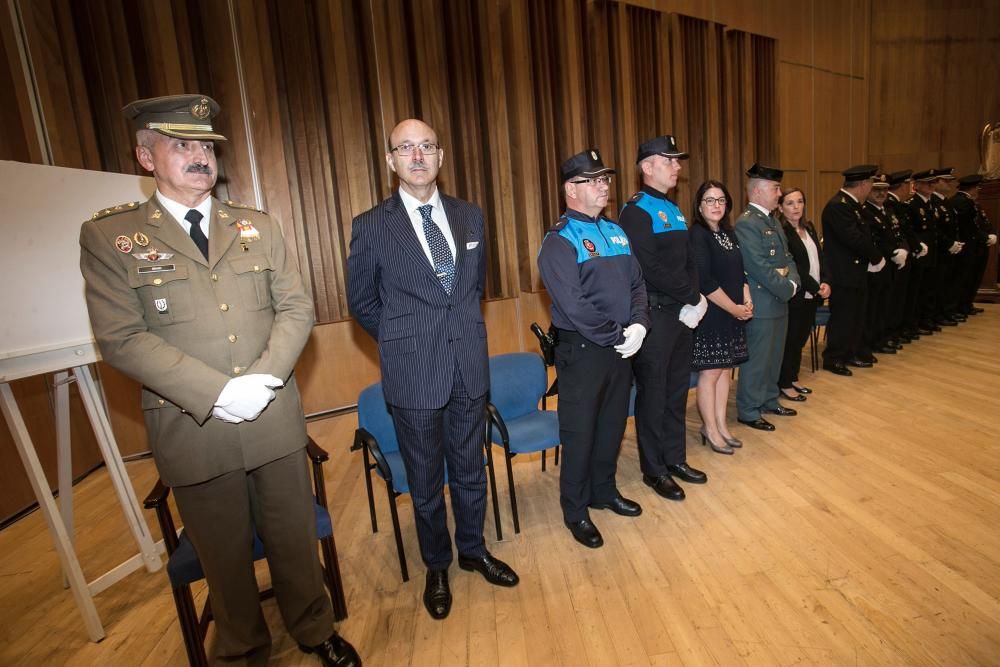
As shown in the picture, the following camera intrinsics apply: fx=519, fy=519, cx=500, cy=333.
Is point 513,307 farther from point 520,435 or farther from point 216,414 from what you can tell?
point 216,414

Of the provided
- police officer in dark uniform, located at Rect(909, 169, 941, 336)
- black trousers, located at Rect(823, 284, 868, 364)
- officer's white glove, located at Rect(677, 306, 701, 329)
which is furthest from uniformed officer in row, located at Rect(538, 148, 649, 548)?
police officer in dark uniform, located at Rect(909, 169, 941, 336)

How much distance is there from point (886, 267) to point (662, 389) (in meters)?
3.72

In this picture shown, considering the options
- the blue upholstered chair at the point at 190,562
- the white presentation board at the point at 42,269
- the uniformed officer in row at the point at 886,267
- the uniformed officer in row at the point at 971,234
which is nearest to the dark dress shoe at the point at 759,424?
the uniformed officer in row at the point at 886,267

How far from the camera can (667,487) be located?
279 cm

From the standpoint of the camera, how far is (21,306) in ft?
6.52

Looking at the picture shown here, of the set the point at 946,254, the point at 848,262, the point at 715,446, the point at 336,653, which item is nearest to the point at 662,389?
the point at 715,446

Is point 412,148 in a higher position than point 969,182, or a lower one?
higher

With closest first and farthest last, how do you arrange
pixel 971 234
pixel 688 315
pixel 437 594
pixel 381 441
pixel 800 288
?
pixel 437 594 → pixel 381 441 → pixel 688 315 → pixel 800 288 → pixel 971 234

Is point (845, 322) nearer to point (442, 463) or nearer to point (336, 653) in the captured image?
point (442, 463)

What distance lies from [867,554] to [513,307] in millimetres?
3601

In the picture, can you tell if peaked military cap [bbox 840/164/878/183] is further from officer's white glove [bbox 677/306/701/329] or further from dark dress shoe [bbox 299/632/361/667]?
dark dress shoe [bbox 299/632/361/667]

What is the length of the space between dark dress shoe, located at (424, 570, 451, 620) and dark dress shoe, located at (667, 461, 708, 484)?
145 cm

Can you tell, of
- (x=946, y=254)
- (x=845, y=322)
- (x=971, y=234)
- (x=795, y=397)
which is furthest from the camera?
(x=971, y=234)

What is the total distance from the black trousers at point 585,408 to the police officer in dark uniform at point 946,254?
5.39 meters
